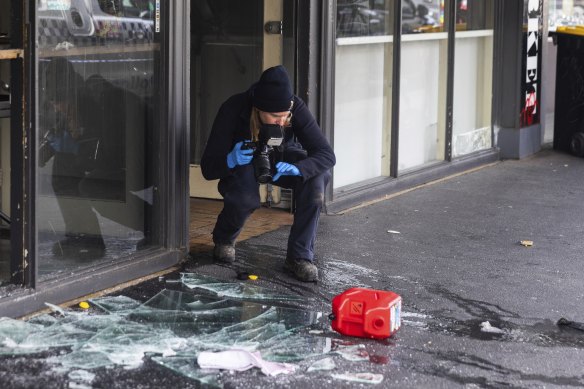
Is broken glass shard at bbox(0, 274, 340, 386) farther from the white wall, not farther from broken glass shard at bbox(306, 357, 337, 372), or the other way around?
the white wall

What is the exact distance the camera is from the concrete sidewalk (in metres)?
4.45

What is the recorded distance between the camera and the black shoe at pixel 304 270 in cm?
595

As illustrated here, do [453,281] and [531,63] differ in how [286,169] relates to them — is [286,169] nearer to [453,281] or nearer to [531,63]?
[453,281]

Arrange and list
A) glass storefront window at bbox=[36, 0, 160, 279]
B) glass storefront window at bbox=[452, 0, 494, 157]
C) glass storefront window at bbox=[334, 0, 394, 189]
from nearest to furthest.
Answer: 1. glass storefront window at bbox=[36, 0, 160, 279]
2. glass storefront window at bbox=[334, 0, 394, 189]
3. glass storefront window at bbox=[452, 0, 494, 157]

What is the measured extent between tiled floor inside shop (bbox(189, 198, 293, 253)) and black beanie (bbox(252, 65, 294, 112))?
1.26 m

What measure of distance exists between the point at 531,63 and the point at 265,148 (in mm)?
5868

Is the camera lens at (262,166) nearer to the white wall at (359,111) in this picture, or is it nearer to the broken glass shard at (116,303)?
the broken glass shard at (116,303)

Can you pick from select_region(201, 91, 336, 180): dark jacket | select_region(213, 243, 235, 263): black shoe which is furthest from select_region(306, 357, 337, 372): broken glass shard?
select_region(213, 243, 235, 263): black shoe

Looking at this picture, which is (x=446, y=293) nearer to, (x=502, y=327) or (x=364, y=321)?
(x=502, y=327)

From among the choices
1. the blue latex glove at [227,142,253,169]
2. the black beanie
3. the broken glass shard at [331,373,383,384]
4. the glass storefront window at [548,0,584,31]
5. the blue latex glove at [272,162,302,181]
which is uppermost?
the glass storefront window at [548,0,584,31]

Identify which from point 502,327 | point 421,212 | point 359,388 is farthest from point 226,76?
point 359,388

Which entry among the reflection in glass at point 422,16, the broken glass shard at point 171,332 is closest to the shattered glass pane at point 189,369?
the broken glass shard at point 171,332

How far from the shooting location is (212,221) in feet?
24.9

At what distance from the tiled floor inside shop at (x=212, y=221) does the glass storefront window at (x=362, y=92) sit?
72cm
